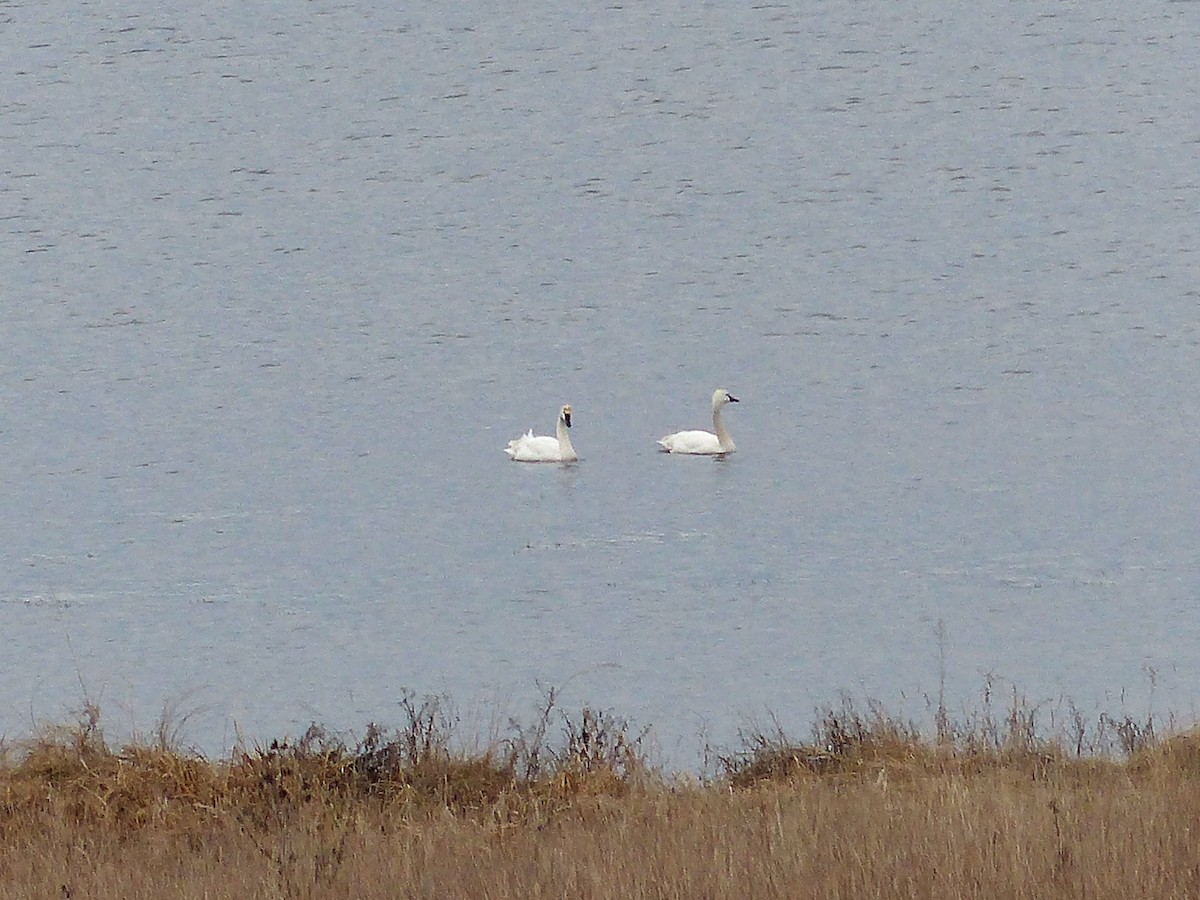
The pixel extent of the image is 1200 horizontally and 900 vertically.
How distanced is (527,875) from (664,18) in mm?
41741

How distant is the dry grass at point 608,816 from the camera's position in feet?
17.6

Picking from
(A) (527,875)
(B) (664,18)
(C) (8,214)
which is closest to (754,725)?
(A) (527,875)

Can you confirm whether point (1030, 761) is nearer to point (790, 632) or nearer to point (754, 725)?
point (754, 725)

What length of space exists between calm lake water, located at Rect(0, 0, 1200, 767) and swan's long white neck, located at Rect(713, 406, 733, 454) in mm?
189

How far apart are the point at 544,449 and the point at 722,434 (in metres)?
1.57

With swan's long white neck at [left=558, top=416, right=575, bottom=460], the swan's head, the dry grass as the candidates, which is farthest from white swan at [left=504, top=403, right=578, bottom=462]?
the dry grass

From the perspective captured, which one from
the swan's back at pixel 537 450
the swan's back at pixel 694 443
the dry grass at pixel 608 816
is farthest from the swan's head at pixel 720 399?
the dry grass at pixel 608 816

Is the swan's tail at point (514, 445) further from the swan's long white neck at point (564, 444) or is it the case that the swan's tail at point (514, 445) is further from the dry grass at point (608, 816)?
the dry grass at point (608, 816)

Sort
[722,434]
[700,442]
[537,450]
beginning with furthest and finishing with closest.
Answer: [722,434]
[700,442]
[537,450]

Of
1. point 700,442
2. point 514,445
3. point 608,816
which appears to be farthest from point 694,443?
point 608,816

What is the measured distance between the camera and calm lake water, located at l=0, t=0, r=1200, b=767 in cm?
1160

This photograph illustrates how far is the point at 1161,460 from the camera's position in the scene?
16.1 meters

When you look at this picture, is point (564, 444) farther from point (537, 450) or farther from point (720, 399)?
point (720, 399)

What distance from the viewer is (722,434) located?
18.1 meters
